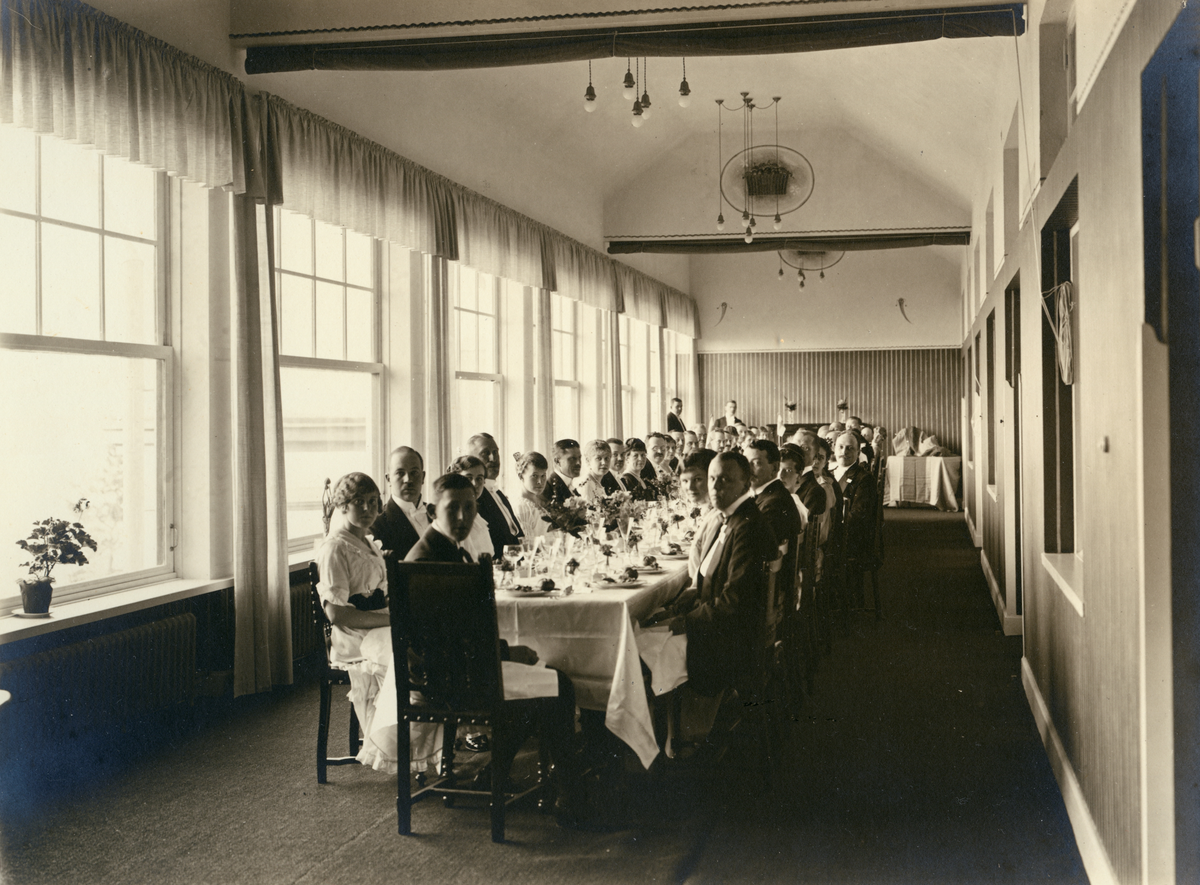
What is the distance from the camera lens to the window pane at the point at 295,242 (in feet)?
21.7

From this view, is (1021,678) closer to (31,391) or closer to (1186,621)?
(1186,621)

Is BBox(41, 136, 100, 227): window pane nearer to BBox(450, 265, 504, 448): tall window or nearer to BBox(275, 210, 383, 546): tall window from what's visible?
BBox(275, 210, 383, 546): tall window

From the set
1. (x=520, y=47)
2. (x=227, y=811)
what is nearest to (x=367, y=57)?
(x=520, y=47)

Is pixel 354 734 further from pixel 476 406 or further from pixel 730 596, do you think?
pixel 476 406

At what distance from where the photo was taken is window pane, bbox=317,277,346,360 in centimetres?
696

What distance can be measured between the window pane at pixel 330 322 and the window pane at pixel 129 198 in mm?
1612

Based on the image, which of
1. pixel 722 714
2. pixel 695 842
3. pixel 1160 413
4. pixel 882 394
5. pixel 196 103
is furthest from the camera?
pixel 882 394

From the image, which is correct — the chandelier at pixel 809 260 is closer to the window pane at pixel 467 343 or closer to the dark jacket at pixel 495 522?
the window pane at pixel 467 343

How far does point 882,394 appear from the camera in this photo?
1856 cm

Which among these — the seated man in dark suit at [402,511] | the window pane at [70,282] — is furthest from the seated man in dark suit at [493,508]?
the window pane at [70,282]

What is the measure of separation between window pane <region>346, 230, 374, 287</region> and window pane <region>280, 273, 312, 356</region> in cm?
56

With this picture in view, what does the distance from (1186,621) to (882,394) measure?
16667 millimetres

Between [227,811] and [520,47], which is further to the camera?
[520,47]

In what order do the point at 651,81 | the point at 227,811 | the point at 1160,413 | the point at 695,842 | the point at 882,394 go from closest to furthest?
the point at 1160,413 < the point at 695,842 < the point at 227,811 < the point at 651,81 < the point at 882,394
